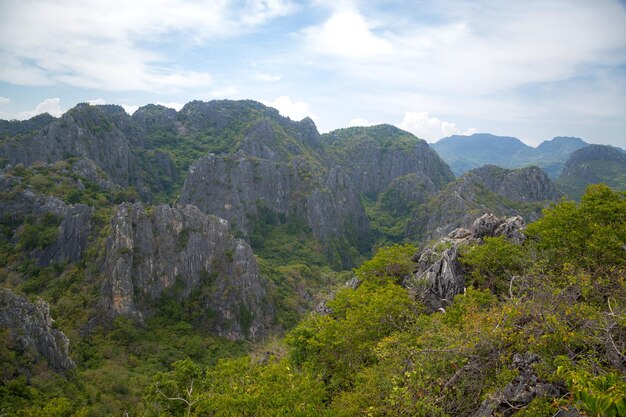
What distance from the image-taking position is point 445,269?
2042 cm

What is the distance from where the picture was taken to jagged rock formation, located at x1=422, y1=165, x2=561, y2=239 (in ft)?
355

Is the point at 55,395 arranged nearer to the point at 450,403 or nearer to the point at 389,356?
the point at 389,356

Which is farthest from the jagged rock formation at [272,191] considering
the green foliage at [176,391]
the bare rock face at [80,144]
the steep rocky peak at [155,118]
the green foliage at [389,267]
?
the green foliage at [176,391]

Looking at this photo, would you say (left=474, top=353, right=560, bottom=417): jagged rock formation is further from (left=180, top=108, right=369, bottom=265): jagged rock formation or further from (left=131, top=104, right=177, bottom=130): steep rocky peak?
(left=131, top=104, right=177, bottom=130): steep rocky peak

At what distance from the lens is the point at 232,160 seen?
389 ft

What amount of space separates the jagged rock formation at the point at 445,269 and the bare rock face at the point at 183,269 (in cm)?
4787

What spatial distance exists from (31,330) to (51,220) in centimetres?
3617

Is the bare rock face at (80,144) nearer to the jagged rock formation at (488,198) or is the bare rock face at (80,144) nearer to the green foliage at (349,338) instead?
the jagged rock formation at (488,198)

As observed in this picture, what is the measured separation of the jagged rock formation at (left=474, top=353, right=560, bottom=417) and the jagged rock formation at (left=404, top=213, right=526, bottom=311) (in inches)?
377

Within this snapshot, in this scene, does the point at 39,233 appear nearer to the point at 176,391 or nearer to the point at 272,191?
the point at 176,391

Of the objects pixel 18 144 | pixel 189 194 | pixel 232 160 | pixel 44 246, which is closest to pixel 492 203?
pixel 232 160

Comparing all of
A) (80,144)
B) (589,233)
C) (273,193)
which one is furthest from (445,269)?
(80,144)

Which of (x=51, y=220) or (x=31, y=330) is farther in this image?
(x=51, y=220)

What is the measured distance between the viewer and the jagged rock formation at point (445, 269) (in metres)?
19.9
